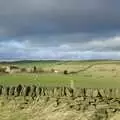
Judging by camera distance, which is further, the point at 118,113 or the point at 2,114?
the point at 2,114

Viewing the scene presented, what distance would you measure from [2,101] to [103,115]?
4.57 metres

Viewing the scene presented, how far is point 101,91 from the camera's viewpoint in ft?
57.4

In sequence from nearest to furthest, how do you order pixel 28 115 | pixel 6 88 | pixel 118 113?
pixel 118 113 → pixel 28 115 → pixel 6 88

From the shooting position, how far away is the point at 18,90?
18969 mm

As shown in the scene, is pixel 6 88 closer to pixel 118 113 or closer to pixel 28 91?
pixel 28 91

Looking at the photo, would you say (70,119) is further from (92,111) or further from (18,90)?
(18,90)

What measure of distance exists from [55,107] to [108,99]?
83.1 inches

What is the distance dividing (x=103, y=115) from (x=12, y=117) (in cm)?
379

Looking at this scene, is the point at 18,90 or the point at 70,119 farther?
the point at 18,90

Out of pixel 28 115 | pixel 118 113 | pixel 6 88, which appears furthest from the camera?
pixel 6 88

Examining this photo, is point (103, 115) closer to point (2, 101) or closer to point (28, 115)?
point (28, 115)

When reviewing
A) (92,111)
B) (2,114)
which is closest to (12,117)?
(2,114)

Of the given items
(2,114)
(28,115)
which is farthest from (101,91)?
(2,114)

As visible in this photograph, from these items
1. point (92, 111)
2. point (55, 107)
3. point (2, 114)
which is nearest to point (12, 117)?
point (2, 114)
